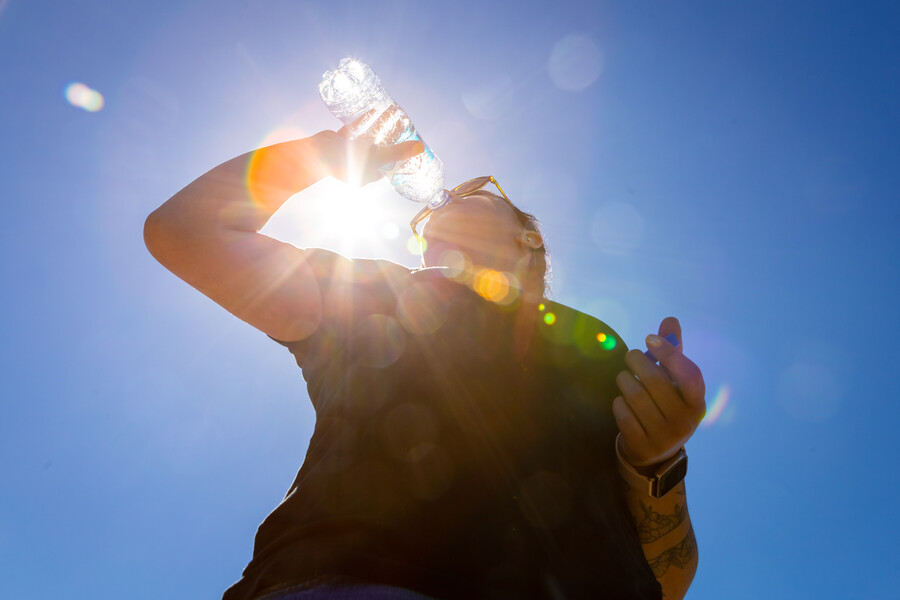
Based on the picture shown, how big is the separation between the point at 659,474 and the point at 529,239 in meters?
1.99

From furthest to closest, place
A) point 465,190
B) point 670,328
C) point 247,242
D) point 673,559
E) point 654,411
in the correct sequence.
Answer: point 465,190 → point 673,559 → point 670,328 → point 247,242 → point 654,411

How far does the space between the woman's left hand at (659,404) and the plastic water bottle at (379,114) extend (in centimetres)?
328

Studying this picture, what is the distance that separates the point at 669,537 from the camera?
1979mm

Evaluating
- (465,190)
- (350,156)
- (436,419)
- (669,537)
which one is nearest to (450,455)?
(436,419)

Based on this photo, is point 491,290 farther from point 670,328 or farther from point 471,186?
point 471,186

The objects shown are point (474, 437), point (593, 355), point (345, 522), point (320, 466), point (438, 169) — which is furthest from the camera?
point (438, 169)

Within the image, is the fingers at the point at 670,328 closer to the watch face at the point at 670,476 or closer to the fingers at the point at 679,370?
the fingers at the point at 679,370

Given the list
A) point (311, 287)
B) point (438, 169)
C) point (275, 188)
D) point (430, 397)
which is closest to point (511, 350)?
point (430, 397)

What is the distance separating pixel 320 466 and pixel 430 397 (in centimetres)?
41

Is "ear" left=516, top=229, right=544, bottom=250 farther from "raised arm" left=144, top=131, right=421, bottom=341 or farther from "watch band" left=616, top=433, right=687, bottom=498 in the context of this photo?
"watch band" left=616, top=433, right=687, bottom=498

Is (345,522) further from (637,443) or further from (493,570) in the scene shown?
(637,443)

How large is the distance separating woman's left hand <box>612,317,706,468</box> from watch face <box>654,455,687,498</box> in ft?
0.18

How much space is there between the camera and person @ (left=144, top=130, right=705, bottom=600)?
1.27m

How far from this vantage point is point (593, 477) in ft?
5.37
